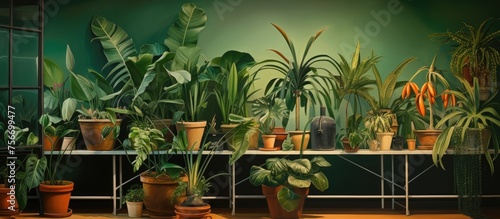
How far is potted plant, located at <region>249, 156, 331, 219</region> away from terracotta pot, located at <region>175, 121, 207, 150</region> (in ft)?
2.10

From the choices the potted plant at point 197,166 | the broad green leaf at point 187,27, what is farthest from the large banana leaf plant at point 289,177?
the broad green leaf at point 187,27

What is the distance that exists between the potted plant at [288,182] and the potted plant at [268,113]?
398 millimetres

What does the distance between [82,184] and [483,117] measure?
406 cm

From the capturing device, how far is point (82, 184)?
7.81 meters

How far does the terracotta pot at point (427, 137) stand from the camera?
7320 mm

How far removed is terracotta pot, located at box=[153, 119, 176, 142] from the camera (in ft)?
23.9

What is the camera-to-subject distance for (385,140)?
23.9ft

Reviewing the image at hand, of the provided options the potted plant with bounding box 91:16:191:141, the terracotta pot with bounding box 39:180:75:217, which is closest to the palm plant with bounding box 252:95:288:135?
the potted plant with bounding box 91:16:191:141

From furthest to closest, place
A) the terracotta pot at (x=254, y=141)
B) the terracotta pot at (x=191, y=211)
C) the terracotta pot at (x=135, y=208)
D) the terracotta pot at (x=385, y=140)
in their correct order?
the terracotta pot at (x=254, y=141) → the terracotta pot at (x=385, y=140) → the terracotta pot at (x=135, y=208) → the terracotta pot at (x=191, y=211)

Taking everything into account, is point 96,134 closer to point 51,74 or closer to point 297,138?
point 51,74

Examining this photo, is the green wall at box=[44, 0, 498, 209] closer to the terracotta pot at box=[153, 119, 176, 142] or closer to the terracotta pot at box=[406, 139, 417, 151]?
the terracotta pot at box=[406, 139, 417, 151]

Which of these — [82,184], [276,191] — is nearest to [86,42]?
[82,184]

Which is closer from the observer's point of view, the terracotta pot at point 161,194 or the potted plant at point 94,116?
the terracotta pot at point 161,194

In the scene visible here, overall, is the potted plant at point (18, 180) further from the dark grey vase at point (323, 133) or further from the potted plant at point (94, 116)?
the dark grey vase at point (323, 133)
